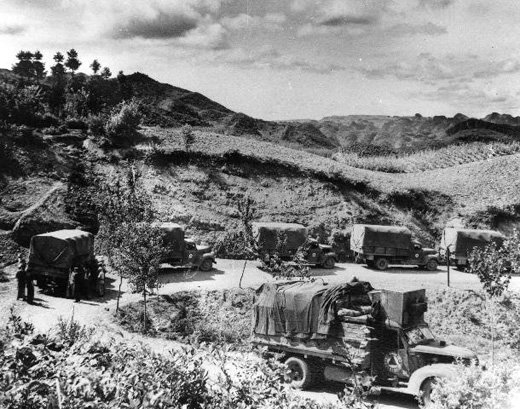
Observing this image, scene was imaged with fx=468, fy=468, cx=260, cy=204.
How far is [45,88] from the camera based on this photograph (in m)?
53.8

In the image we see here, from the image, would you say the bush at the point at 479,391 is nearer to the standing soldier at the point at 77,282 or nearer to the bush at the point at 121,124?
the standing soldier at the point at 77,282

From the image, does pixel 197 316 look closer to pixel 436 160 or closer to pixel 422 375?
pixel 422 375

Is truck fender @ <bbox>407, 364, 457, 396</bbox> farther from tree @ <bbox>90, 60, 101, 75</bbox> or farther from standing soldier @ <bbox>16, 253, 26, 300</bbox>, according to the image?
tree @ <bbox>90, 60, 101, 75</bbox>

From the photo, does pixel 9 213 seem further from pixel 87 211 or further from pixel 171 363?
pixel 171 363

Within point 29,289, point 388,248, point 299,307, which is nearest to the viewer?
point 299,307

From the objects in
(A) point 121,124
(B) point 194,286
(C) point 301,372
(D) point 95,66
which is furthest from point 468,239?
(D) point 95,66

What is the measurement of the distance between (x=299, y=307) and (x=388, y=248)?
46.8 feet

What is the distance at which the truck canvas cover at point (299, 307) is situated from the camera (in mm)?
13172

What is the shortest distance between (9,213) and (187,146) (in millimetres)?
13320

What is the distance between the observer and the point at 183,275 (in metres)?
23.8

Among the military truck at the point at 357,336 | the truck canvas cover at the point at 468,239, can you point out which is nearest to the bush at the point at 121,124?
the truck canvas cover at the point at 468,239

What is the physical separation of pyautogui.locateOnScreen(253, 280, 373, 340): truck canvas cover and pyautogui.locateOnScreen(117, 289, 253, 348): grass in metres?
3.91

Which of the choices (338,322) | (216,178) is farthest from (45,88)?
(338,322)

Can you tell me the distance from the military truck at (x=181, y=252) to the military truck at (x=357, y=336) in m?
10.2
